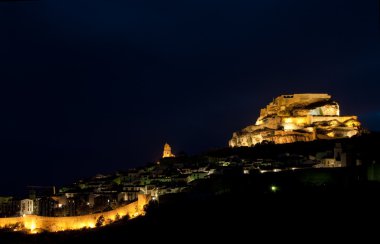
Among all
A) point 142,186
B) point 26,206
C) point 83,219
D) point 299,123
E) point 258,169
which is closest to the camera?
point 83,219

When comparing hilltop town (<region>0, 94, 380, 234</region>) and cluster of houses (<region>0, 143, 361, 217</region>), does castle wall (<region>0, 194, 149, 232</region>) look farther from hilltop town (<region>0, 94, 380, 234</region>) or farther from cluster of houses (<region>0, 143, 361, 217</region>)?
cluster of houses (<region>0, 143, 361, 217</region>)

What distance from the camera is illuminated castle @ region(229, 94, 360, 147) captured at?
49.1 meters

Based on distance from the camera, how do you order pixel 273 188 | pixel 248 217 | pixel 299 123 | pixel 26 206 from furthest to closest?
pixel 299 123, pixel 26 206, pixel 273 188, pixel 248 217

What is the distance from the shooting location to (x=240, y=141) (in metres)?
54.2

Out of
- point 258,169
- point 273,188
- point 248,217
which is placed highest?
point 258,169

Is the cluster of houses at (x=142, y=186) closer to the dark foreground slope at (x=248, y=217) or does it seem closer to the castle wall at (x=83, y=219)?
the castle wall at (x=83, y=219)

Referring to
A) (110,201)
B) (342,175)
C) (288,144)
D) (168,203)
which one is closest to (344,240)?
(342,175)

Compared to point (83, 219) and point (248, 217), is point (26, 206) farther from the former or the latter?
point (248, 217)

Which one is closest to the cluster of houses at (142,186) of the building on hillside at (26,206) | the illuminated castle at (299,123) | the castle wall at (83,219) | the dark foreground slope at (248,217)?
the building on hillside at (26,206)

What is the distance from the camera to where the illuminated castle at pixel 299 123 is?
49.1 m

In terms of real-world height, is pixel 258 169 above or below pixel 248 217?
above

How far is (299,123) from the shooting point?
173ft

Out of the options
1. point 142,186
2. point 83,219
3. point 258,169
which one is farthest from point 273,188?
point 83,219

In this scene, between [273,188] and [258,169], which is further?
[258,169]
